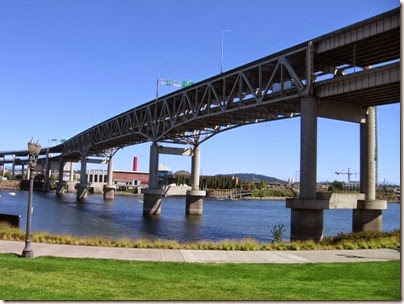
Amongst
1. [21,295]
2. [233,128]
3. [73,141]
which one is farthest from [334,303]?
[73,141]

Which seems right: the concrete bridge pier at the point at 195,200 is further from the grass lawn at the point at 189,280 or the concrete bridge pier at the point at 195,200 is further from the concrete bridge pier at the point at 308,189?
the grass lawn at the point at 189,280

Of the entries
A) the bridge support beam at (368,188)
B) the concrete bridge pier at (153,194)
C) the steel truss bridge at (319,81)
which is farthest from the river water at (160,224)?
the steel truss bridge at (319,81)

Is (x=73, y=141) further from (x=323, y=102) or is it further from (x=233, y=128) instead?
(x=323, y=102)

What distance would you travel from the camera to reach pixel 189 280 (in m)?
12.8

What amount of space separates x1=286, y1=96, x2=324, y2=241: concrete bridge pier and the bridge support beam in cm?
823

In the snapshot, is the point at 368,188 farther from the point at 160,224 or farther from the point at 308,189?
the point at 160,224

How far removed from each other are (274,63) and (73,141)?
117m

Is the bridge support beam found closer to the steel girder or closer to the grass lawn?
the steel girder

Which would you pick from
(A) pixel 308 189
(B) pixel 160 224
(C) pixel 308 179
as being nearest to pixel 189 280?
(A) pixel 308 189

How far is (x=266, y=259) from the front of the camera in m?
18.0

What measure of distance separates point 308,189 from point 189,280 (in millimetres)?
27304

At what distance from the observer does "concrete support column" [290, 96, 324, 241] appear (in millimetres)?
37500

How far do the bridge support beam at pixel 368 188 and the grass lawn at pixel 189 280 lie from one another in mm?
28920

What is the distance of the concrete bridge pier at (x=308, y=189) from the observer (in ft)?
123
